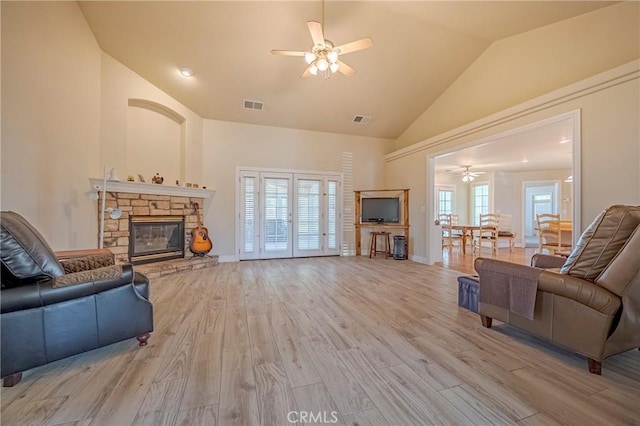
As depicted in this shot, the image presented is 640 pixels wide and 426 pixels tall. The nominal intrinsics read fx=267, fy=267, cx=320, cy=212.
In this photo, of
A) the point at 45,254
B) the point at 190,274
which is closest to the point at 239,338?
the point at 45,254

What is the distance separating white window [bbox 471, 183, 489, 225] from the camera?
8.79 metres

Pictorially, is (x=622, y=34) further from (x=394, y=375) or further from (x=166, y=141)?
(x=166, y=141)

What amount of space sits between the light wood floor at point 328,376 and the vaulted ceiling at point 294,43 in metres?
3.63

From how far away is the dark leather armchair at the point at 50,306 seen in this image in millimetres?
1557

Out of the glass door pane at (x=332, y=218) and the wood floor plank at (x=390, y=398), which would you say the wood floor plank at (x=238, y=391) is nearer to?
the wood floor plank at (x=390, y=398)

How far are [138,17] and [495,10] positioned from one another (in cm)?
464

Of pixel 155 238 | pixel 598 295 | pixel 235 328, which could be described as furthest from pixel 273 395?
→ pixel 155 238

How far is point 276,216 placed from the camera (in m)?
6.07

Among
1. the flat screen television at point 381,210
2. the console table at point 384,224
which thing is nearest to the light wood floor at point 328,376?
the console table at point 384,224

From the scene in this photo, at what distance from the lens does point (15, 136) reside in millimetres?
2463

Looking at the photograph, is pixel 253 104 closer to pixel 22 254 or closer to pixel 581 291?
pixel 22 254

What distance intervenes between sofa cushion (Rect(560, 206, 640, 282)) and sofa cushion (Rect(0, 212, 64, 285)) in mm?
3596

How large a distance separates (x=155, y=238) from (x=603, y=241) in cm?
574

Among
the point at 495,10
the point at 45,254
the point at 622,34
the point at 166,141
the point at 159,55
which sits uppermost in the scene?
the point at 495,10
